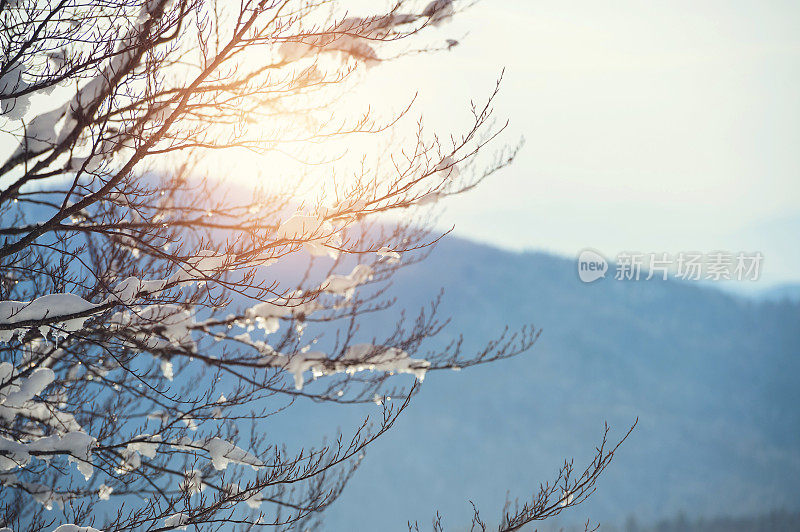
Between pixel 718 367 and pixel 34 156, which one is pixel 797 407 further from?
pixel 34 156

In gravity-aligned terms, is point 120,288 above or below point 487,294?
below

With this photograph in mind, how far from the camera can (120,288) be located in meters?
3.30

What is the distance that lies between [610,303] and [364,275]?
6218 inches

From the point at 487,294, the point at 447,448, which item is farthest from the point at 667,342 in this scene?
the point at 447,448

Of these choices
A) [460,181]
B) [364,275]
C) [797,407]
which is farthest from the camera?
[797,407]

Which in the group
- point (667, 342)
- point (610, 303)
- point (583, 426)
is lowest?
point (583, 426)

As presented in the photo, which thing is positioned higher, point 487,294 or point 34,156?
point 487,294

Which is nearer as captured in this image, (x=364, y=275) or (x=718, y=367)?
(x=364, y=275)

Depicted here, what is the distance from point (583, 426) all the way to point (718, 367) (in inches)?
1837

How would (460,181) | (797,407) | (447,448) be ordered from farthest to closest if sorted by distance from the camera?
1. (797,407)
2. (447,448)
3. (460,181)

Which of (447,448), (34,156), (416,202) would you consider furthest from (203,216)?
(447,448)

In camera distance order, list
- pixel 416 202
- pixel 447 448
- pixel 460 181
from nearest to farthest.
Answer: pixel 416 202
pixel 460 181
pixel 447 448

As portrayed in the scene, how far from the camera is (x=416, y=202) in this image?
362 centimetres

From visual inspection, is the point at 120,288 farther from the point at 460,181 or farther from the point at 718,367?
the point at 718,367
